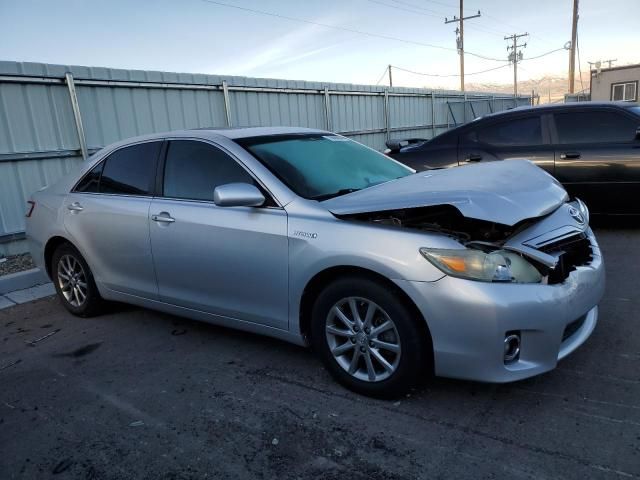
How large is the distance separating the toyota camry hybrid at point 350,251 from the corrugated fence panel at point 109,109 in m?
3.16

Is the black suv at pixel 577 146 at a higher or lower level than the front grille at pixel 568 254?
higher

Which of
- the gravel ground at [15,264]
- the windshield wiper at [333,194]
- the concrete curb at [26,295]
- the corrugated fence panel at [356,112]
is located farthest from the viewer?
the corrugated fence panel at [356,112]

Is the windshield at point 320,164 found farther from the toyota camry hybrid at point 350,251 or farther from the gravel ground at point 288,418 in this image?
the gravel ground at point 288,418

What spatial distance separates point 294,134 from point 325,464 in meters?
2.43

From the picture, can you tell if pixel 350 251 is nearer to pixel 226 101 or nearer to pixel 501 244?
pixel 501 244

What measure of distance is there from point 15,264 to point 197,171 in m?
3.84

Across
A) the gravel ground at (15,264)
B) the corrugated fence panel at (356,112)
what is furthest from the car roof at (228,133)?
the corrugated fence panel at (356,112)

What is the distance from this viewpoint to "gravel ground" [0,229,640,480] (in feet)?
7.64

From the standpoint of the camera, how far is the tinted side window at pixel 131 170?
391cm

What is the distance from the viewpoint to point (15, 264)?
20.1ft

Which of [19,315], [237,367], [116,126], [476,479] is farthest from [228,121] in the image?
[476,479]

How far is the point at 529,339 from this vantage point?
251 centimetres

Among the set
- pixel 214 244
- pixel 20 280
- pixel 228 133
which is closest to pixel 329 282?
pixel 214 244

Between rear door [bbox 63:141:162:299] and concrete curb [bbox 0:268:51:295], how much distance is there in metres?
1.47
